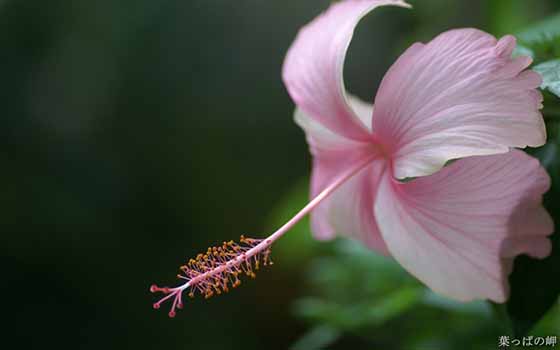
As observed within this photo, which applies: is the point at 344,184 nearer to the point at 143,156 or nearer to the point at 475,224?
the point at 475,224

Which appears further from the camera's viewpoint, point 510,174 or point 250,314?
point 250,314

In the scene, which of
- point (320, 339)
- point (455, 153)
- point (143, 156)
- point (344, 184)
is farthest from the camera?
point (143, 156)

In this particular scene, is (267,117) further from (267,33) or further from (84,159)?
(84,159)

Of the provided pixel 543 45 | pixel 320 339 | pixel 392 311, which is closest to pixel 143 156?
pixel 320 339

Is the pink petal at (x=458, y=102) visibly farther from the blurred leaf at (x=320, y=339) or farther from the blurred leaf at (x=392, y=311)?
the blurred leaf at (x=320, y=339)

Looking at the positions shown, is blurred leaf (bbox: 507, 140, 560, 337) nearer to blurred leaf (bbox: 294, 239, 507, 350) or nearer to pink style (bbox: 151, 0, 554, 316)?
pink style (bbox: 151, 0, 554, 316)

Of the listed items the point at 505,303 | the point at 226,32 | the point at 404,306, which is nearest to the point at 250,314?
the point at 226,32

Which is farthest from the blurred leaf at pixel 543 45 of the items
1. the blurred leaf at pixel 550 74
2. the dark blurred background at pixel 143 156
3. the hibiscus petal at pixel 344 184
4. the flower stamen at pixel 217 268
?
the dark blurred background at pixel 143 156
